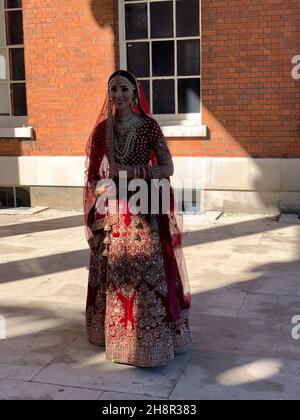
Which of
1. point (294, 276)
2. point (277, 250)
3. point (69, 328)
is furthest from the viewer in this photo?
point (277, 250)

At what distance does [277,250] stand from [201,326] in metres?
2.44

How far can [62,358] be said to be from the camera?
4094 mm

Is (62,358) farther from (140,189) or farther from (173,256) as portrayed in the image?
(140,189)

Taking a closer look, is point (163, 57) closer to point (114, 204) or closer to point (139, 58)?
point (139, 58)

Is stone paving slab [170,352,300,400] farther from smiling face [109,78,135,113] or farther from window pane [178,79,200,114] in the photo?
window pane [178,79,200,114]

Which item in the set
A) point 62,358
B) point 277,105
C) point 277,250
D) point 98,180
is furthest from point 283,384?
point 277,105

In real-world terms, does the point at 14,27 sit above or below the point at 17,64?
above

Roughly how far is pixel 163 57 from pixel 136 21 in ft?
2.26

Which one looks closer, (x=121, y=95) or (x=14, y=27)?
(x=121, y=95)

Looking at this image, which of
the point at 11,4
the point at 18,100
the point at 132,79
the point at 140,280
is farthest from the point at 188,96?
the point at 140,280

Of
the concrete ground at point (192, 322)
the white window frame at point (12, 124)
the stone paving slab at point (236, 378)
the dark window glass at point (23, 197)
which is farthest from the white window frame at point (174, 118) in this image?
the stone paving slab at point (236, 378)

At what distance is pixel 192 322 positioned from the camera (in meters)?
4.75

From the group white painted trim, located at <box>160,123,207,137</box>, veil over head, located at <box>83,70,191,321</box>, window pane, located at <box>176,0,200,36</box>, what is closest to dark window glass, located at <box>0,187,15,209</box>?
white painted trim, located at <box>160,123,207,137</box>

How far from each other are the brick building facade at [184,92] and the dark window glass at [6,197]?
16 centimetres
